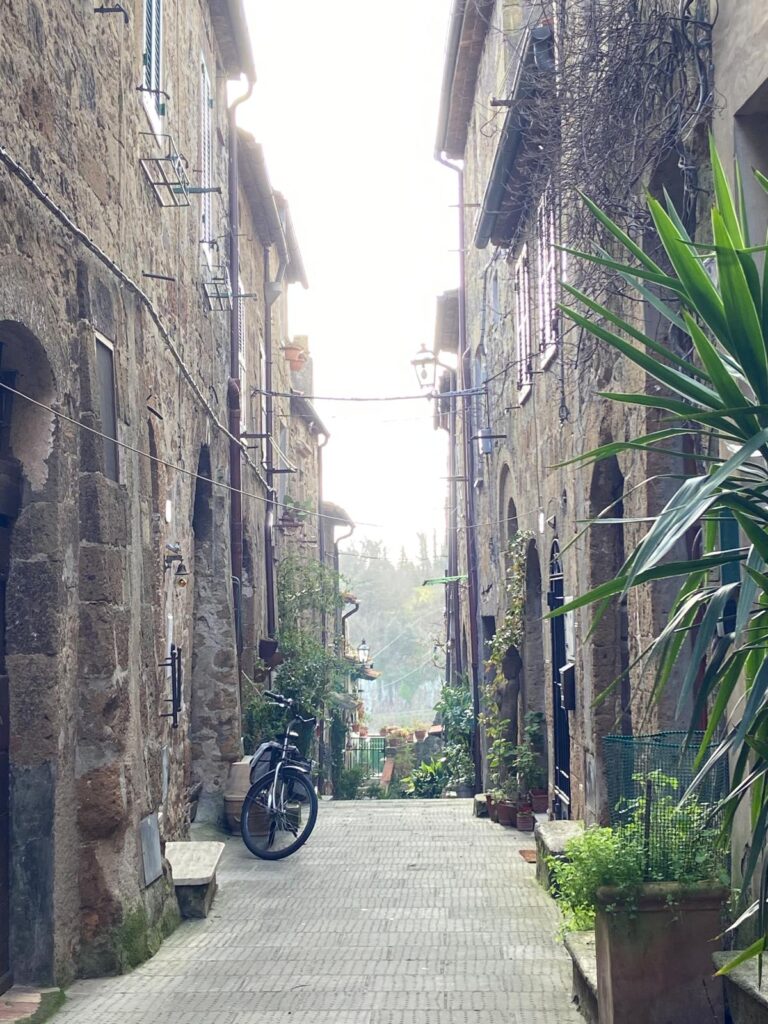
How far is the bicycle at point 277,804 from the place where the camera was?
9.30 metres

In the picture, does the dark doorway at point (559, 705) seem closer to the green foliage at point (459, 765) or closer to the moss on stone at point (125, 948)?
the moss on stone at point (125, 948)

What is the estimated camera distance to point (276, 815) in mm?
9422

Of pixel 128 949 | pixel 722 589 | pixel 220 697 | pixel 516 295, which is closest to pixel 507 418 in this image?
pixel 516 295

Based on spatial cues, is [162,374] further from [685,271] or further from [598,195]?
[685,271]

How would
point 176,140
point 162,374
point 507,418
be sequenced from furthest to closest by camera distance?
point 507,418, point 176,140, point 162,374

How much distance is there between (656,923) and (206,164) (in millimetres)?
8992

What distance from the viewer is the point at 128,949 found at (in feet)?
18.7

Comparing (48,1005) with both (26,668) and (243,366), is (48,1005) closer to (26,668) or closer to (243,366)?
(26,668)

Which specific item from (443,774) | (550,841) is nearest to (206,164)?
(550,841)

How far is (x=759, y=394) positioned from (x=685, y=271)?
39cm

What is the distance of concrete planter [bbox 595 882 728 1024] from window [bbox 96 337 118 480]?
332 centimetres

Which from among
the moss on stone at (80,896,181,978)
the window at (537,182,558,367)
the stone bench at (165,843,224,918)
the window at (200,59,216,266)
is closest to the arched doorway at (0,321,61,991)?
the moss on stone at (80,896,181,978)

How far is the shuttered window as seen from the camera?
8148 mm

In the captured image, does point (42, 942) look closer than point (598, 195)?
Yes
